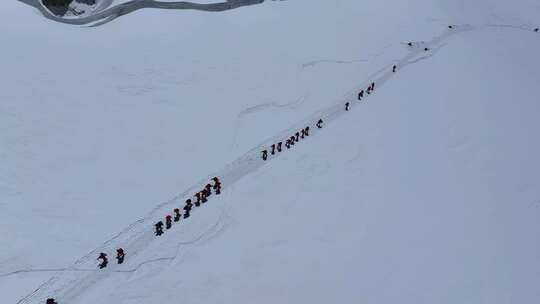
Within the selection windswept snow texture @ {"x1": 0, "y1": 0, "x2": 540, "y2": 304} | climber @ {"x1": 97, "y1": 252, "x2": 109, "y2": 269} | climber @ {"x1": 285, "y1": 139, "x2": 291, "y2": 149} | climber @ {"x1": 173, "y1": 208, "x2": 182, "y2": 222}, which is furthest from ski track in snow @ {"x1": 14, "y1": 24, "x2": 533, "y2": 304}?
climber @ {"x1": 285, "y1": 139, "x2": 291, "y2": 149}

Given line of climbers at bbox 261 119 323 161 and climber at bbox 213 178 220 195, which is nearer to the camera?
climber at bbox 213 178 220 195

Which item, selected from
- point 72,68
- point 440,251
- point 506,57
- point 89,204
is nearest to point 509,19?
point 506,57

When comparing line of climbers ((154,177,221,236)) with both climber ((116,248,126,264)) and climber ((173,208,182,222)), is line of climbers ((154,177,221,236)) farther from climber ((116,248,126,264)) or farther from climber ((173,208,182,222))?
climber ((116,248,126,264))

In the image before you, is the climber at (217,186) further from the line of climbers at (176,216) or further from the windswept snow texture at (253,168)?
the windswept snow texture at (253,168)

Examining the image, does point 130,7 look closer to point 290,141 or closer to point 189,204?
point 290,141

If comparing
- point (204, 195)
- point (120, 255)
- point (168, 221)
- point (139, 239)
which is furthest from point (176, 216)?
point (120, 255)

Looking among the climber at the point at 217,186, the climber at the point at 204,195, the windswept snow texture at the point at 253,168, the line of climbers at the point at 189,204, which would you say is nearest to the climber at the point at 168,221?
the line of climbers at the point at 189,204

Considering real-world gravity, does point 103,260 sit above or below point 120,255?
below
